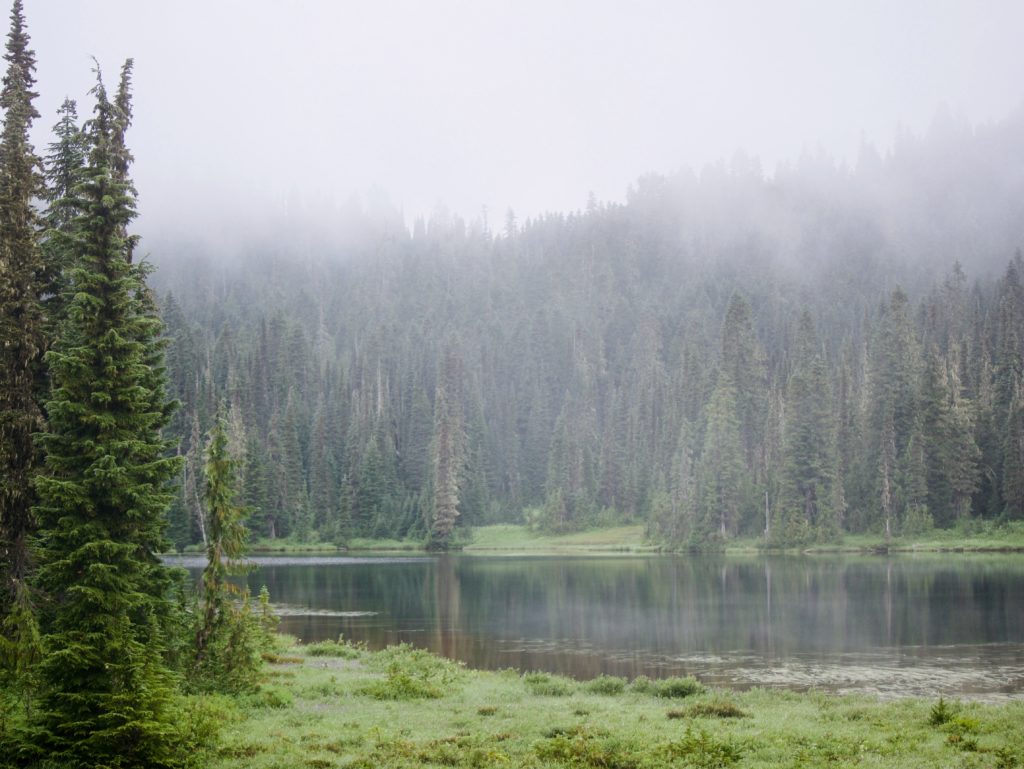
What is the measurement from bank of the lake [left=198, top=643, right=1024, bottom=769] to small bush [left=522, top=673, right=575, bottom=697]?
0.05 metres

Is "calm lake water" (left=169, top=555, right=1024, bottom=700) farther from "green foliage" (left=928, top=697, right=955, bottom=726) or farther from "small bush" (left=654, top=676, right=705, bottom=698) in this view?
"green foliage" (left=928, top=697, right=955, bottom=726)

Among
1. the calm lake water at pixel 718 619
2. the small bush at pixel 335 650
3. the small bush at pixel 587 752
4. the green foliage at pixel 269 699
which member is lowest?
the calm lake water at pixel 718 619

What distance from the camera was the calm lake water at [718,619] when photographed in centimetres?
3584

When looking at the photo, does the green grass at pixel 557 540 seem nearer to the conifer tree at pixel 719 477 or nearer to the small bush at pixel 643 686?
the conifer tree at pixel 719 477

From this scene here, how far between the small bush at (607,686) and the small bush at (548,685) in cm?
64

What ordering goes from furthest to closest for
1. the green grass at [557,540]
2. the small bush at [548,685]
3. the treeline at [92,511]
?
1. the green grass at [557,540]
2. the small bush at [548,685]
3. the treeline at [92,511]

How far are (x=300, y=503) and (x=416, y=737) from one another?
124 metres

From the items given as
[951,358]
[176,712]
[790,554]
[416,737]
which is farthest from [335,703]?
[951,358]

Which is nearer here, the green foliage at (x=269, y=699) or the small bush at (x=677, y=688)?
the green foliage at (x=269, y=699)

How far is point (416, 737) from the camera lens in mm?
20531

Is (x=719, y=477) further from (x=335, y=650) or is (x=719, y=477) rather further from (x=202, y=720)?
(x=202, y=720)

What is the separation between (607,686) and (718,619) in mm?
23440

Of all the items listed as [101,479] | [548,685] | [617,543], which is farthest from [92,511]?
[617,543]

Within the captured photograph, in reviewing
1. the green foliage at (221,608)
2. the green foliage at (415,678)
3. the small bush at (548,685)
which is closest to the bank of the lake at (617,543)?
the small bush at (548,685)
